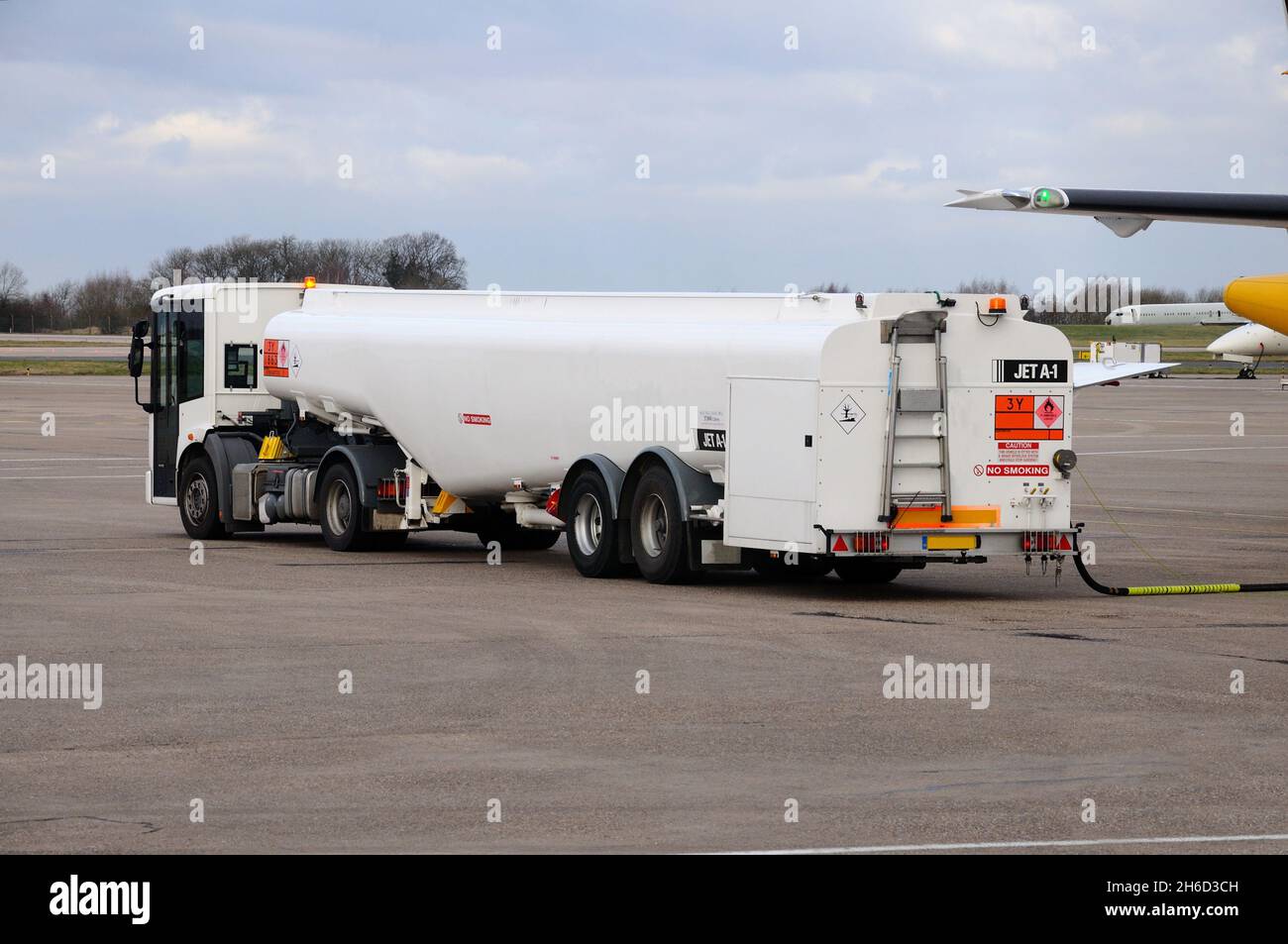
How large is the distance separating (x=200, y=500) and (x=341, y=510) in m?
2.48

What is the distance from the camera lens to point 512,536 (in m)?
23.5

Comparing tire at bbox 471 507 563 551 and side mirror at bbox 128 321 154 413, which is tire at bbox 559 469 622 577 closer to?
tire at bbox 471 507 563 551

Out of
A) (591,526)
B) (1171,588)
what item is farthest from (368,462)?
(1171,588)

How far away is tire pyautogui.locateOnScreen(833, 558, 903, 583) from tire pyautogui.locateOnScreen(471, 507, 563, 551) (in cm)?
496

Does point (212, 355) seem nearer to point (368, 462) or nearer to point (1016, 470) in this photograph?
point (368, 462)

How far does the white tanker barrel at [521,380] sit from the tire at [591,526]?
0.36 m

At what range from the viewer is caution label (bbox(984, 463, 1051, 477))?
699 inches

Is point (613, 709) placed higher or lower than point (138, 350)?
lower

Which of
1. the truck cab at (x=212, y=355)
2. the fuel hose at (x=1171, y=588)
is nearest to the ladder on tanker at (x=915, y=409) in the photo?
the fuel hose at (x=1171, y=588)
